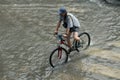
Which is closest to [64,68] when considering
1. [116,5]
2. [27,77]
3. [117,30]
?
[27,77]

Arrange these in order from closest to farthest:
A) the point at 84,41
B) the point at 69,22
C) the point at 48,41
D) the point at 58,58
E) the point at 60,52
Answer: the point at 69,22, the point at 60,52, the point at 58,58, the point at 84,41, the point at 48,41

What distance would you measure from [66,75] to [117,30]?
16.1 feet

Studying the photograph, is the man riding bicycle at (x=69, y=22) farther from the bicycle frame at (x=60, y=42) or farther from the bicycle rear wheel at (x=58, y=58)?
the bicycle rear wheel at (x=58, y=58)

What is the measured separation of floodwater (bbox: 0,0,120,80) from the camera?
1149 centimetres

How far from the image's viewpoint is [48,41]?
14.2 meters

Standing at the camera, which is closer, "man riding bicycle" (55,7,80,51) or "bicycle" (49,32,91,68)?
"man riding bicycle" (55,7,80,51)

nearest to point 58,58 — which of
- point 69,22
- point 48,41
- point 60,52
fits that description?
point 60,52

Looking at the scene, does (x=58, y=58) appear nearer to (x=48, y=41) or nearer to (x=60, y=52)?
(x=60, y=52)

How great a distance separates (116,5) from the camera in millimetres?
18906

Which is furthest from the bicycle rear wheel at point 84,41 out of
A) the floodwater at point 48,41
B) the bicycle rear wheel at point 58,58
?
the bicycle rear wheel at point 58,58

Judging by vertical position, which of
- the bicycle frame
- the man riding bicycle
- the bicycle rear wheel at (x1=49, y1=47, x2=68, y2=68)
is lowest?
the bicycle rear wheel at (x1=49, y1=47, x2=68, y2=68)

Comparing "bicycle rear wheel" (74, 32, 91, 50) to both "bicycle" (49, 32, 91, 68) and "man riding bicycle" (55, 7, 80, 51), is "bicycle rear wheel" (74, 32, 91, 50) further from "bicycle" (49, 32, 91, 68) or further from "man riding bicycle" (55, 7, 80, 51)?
"man riding bicycle" (55, 7, 80, 51)

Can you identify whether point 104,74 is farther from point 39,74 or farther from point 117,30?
point 117,30

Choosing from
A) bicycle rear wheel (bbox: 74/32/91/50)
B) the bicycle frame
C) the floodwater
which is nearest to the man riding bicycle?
the bicycle frame
